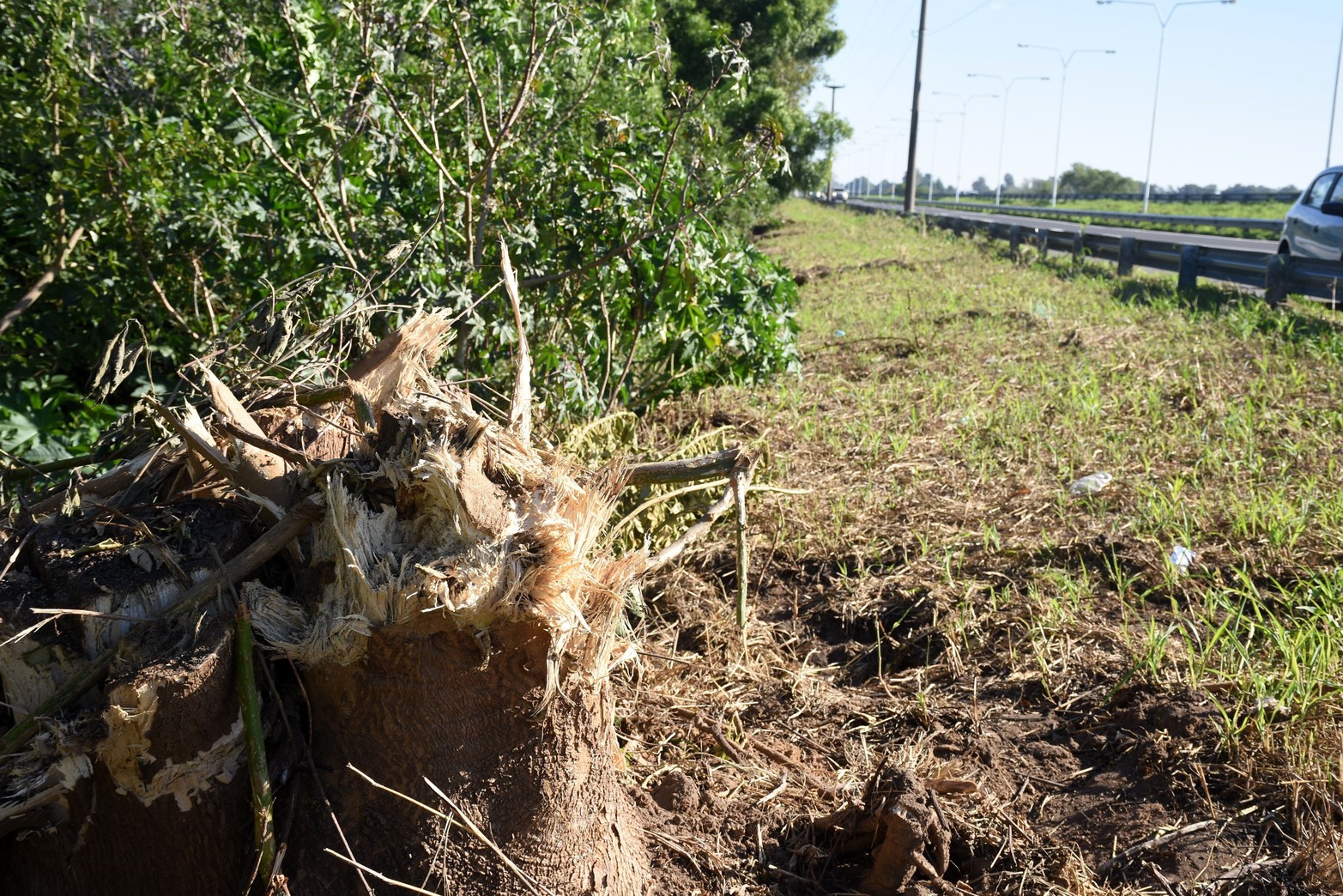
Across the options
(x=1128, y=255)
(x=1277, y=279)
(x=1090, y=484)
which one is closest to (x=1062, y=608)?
(x=1090, y=484)

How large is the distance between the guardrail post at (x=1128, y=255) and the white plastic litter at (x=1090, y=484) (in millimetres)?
8644

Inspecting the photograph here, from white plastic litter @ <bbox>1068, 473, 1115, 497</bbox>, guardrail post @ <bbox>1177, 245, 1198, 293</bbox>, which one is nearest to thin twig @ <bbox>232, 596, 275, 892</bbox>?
white plastic litter @ <bbox>1068, 473, 1115, 497</bbox>

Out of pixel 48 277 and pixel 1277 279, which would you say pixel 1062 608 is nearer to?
pixel 48 277

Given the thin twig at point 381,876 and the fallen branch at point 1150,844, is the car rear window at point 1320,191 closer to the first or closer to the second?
the fallen branch at point 1150,844

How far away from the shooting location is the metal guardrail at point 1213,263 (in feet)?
28.5

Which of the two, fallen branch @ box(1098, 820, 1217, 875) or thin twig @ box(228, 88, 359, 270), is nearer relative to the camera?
fallen branch @ box(1098, 820, 1217, 875)

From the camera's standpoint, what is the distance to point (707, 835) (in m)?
2.10

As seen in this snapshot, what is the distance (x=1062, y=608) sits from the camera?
10.6 ft

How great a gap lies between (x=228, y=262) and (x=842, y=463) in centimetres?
301

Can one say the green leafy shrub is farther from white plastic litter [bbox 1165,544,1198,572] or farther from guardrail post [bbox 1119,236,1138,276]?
guardrail post [bbox 1119,236,1138,276]

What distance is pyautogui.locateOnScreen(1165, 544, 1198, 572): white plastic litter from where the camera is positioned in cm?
350

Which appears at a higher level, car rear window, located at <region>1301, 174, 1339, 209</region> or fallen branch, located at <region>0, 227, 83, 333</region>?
car rear window, located at <region>1301, 174, 1339, 209</region>

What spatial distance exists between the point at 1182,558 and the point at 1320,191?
32.8 ft

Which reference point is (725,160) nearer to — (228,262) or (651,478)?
(228,262)
